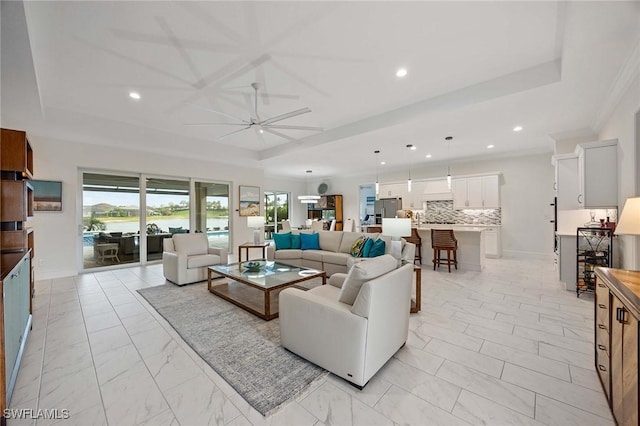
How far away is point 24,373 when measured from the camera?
6.54 feet

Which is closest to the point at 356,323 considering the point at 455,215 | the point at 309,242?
the point at 309,242

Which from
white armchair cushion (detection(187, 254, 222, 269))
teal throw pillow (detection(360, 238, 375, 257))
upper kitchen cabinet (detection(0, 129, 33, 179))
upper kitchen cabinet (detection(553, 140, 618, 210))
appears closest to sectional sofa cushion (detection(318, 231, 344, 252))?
teal throw pillow (detection(360, 238, 375, 257))

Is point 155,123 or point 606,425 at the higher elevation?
point 155,123

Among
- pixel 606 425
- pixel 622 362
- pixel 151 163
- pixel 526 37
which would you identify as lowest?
pixel 606 425

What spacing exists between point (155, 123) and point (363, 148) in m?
4.38

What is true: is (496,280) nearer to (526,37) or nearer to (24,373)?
(526,37)

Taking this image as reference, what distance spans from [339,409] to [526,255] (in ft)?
23.6

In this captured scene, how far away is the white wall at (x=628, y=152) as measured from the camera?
8.70 feet

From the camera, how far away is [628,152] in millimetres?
2891

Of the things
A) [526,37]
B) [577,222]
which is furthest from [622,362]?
[577,222]

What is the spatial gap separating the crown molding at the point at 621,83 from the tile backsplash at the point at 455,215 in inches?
135

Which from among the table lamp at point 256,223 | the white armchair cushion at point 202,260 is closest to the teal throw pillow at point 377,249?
the table lamp at point 256,223

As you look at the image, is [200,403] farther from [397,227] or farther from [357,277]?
[397,227]

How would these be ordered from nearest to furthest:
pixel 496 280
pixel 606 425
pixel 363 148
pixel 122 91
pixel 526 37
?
pixel 606 425
pixel 526 37
pixel 122 91
pixel 496 280
pixel 363 148
